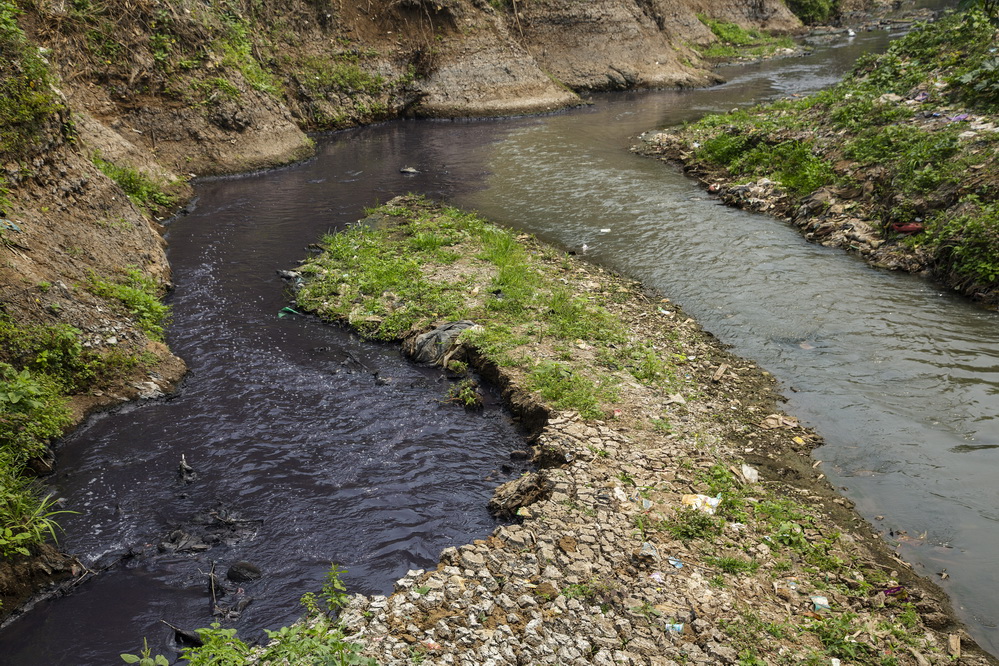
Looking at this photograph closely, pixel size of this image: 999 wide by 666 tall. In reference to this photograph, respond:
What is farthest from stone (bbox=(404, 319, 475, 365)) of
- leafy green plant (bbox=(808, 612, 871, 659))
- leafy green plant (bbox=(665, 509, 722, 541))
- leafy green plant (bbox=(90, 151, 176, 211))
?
leafy green plant (bbox=(90, 151, 176, 211))

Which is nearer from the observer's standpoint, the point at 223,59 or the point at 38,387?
the point at 38,387

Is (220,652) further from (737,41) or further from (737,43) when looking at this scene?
(737,41)

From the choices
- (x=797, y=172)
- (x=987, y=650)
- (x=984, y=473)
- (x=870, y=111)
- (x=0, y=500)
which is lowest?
(x=987, y=650)

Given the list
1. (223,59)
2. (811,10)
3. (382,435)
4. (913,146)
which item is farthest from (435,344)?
(811,10)

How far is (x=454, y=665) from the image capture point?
448 centimetres

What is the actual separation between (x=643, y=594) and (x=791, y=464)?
2.91 metres

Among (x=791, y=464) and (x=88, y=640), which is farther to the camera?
(x=791, y=464)

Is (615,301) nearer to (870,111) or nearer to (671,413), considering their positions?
(671,413)

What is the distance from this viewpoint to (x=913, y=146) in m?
12.7

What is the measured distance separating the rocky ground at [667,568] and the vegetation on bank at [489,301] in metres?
0.61

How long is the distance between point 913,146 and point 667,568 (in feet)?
38.0

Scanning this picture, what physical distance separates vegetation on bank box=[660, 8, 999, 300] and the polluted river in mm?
1039

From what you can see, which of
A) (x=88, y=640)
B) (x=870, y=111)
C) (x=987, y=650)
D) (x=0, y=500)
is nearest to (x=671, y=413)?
(x=987, y=650)

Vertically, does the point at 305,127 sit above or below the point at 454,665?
above
